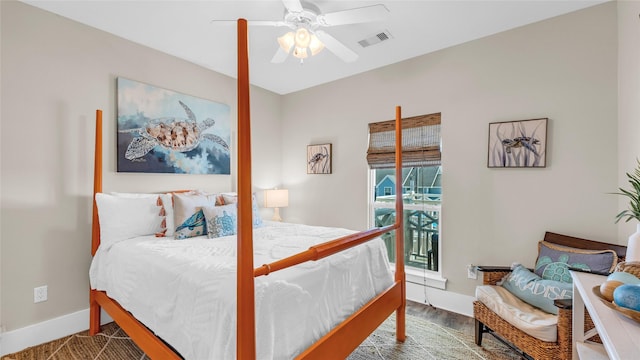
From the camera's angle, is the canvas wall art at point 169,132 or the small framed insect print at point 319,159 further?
the small framed insect print at point 319,159

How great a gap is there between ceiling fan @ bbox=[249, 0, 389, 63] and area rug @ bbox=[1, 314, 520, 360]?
2.36 meters

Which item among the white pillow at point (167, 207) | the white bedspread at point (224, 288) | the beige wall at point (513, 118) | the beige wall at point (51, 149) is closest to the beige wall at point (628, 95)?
the beige wall at point (513, 118)

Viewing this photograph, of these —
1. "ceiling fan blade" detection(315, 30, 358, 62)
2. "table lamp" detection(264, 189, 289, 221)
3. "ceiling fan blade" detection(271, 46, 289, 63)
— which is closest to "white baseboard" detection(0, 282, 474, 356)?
"table lamp" detection(264, 189, 289, 221)

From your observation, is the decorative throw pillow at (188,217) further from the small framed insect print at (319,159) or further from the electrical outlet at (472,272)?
the electrical outlet at (472,272)

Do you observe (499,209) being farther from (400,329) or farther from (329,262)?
(329,262)

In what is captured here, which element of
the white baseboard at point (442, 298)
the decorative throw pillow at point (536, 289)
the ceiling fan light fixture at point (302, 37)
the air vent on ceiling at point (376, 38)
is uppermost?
the air vent on ceiling at point (376, 38)

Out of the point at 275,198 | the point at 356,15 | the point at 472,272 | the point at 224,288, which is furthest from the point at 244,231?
the point at 275,198

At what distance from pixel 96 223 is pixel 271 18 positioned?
7.43ft

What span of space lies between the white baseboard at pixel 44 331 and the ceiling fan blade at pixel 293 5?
2975 mm

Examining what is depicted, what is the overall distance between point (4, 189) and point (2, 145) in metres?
0.32

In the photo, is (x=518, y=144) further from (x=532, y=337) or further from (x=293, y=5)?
(x=293, y=5)

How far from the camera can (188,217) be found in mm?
2420

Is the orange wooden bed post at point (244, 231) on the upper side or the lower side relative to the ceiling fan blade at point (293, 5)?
lower

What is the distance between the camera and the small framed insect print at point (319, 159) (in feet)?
12.3
